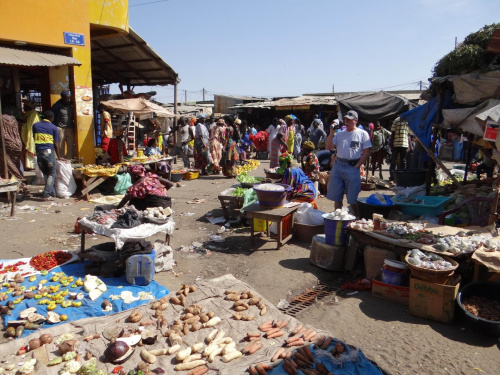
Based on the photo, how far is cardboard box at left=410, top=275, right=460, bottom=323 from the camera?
417 cm

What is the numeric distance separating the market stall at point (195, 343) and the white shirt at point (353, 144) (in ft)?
10.9

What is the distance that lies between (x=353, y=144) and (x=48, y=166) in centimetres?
707

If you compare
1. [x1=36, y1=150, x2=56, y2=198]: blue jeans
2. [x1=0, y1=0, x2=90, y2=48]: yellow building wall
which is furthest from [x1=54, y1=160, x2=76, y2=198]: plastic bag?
[x1=0, y1=0, x2=90, y2=48]: yellow building wall

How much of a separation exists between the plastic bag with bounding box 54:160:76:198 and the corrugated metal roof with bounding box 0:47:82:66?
2.42 m

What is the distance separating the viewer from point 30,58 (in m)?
9.34

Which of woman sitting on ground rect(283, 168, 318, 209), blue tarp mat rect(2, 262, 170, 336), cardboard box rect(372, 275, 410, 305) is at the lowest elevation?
blue tarp mat rect(2, 262, 170, 336)

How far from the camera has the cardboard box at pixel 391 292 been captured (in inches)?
182

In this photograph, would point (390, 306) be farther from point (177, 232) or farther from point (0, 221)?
point (0, 221)

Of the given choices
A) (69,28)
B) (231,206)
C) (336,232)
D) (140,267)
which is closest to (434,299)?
(336,232)

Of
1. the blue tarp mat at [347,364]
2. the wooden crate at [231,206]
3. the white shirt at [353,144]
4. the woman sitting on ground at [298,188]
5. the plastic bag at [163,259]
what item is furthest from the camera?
the wooden crate at [231,206]

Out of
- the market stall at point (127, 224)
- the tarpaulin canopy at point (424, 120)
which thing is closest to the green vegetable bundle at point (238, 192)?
the market stall at point (127, 224)

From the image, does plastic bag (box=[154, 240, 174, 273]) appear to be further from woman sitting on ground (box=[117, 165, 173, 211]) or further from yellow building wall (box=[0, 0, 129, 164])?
yellow building wall (box=[0, 0, 129, 164])

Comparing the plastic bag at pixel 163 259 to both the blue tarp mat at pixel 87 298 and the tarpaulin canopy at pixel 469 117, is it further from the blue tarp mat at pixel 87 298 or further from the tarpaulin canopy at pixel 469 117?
the tarpaulin canopy at pixel 469 117

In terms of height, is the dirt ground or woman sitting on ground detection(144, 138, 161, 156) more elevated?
woman sitting on ground detection(144, 138, 161, 156)
